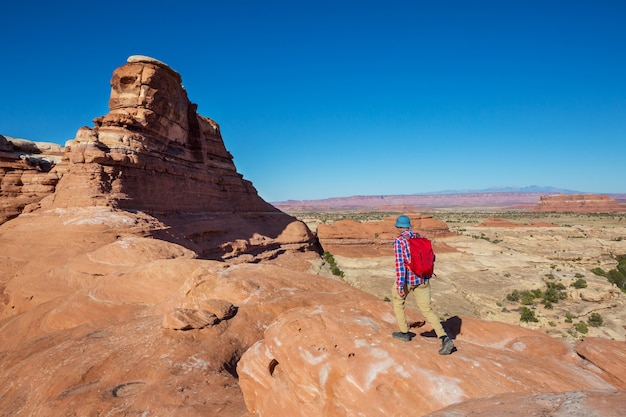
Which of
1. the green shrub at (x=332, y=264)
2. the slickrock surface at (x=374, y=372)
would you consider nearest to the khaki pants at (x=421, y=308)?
the slickrock surface at (x=374, y=372)

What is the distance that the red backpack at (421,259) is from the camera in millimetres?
4570

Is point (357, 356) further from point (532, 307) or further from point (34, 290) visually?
point (532, 307)

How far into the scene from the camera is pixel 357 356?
13.2ft

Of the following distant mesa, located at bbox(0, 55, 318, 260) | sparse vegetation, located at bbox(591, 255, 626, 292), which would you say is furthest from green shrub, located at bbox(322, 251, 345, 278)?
sparse vegetation, located at bbox(591, 255, 626, 292)

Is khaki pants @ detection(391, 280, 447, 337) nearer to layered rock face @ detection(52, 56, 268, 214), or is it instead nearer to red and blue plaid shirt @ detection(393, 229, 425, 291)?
red and blue plaid shirt @ detection(393, 229, 425, 291)

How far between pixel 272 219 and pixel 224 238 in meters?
8.25

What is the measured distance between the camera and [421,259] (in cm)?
459

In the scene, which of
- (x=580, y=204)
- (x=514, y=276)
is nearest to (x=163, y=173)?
(x=514, y=276)

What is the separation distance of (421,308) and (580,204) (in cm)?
15924

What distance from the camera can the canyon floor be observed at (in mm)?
17875

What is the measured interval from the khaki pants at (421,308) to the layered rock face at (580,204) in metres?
151

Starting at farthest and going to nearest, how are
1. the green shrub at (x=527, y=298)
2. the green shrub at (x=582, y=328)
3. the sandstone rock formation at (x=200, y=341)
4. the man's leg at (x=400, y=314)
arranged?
the green shrub at (x=527, y=298) → the green shrub at (x=582, y=328) → the man's leg at (x=400, y=314) → the sandstone rock formation at (x=200, y=341)

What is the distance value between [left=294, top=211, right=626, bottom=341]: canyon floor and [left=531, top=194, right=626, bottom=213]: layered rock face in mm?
87269

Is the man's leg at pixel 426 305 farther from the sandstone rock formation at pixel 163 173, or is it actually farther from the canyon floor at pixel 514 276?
the sandstone rock formation at pixel 163 173
